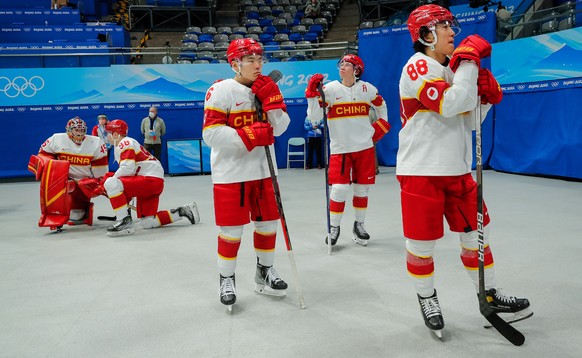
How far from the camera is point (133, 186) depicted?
6008mm

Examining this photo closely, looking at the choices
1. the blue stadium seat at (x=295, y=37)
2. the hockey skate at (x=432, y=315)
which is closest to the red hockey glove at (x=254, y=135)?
the hockey skate at (x=432, y=315)

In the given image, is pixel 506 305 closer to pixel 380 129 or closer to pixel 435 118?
pixel 435 118

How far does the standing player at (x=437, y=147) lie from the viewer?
2539 mm

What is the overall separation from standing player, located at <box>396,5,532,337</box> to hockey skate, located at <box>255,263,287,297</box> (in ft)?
3.52

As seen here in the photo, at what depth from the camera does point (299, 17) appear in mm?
17750

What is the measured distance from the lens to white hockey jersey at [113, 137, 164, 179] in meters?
5.93

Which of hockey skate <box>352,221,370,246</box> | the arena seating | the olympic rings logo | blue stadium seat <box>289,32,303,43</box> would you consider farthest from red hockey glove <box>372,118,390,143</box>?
blue stadium seat <box>289,32,303,43</box>

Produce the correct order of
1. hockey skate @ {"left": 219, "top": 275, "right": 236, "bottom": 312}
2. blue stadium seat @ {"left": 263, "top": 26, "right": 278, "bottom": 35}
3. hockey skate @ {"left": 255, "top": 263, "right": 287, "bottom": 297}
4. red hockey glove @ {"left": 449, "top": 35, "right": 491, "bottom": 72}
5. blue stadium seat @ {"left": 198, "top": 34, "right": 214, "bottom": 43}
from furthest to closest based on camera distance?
blue stadium seat @ {"left": 263, "top": 26, "right": 278, "bottom": 35}
blue stadium seat @ {"left": 198, "top": 34, "right": 214, "bottom": 43}
hockey skate @ {"left": 255, "top": 263, "right": 287, "bottom": 297}
hockey skate @ {"left": 219, "top": 275, "right": 236, "bottom": 312}
red hockey glove @ {"left": 449, "top": 35, "right": 491, "bottom": 72}

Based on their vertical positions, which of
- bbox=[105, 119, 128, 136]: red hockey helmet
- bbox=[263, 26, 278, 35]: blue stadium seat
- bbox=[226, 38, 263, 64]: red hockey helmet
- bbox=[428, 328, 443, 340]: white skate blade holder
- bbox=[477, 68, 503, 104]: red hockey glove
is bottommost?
bbox=[428, 328, 443, 340]: white skate blade holder

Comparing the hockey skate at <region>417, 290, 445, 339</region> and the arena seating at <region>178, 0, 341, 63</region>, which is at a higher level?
the arena seating at <region>178, 0, 341, 63</region>

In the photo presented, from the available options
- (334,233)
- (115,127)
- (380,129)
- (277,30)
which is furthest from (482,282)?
(277,30)

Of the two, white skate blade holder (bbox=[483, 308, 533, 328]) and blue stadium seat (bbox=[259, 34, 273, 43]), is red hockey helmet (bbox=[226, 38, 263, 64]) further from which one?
blue stadium seat (bbox=[259, 34, 273, 43])

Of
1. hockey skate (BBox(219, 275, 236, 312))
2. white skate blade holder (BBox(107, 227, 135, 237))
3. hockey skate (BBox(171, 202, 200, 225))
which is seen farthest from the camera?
hockey skate (BBox(171, 202, 200, 225))

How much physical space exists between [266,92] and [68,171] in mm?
4073
